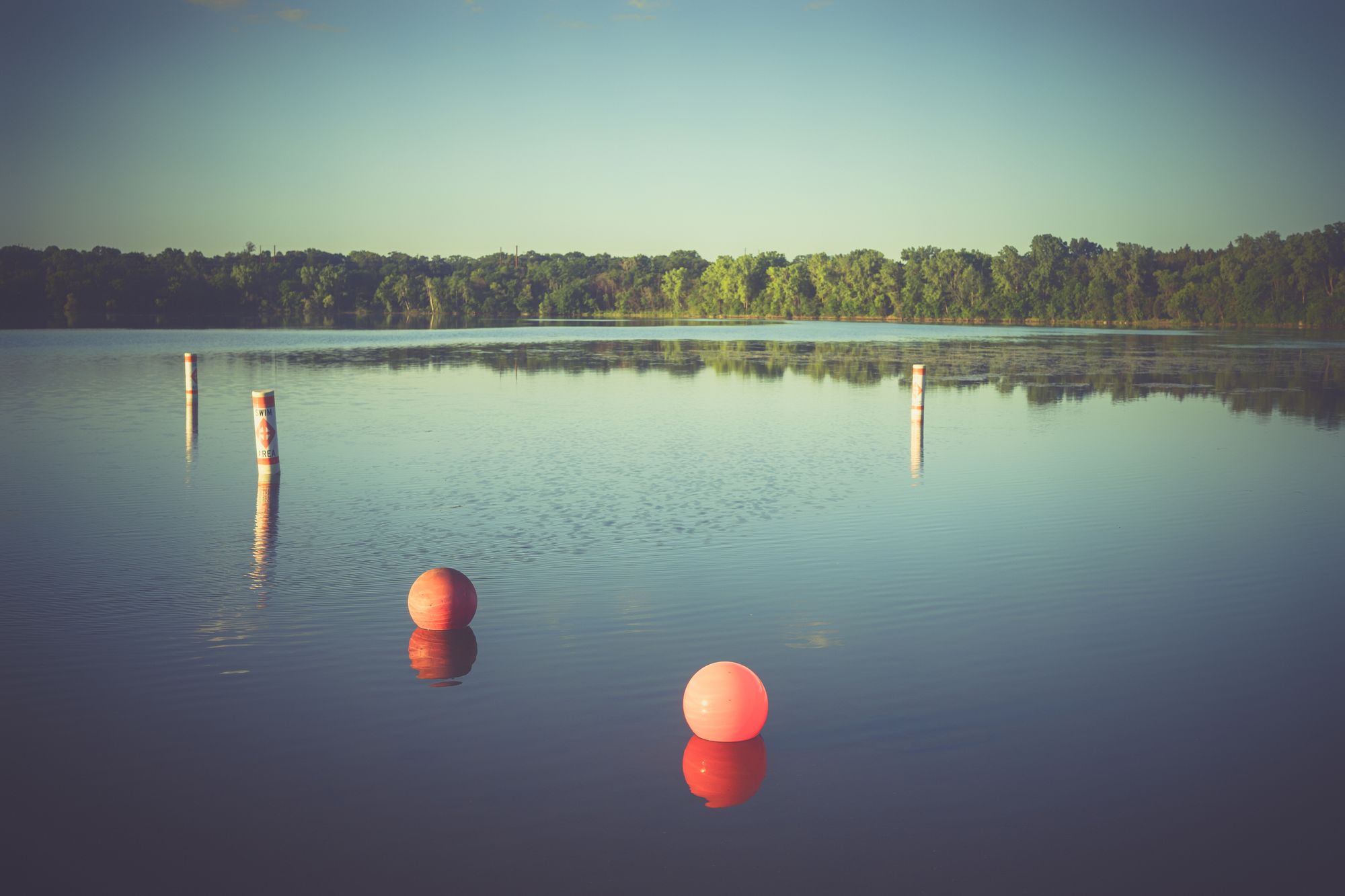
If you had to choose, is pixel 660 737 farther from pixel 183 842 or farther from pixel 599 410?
pixel 599 410

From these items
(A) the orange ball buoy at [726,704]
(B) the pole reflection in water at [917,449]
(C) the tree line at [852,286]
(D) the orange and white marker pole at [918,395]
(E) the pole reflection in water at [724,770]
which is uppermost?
(C) the tree line at [852,286]

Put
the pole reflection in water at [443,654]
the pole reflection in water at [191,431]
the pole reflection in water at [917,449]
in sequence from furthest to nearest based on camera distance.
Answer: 1. the pole reflection in water at [191,431]
2. the pole reflection in water at [917,449]
3. the pole reflection in water at [443,654]

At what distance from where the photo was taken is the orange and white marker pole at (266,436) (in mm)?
14258

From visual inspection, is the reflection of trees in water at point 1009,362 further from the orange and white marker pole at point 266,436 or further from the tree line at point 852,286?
the tree line at point 852,286

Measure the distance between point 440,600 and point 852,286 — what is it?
538ft

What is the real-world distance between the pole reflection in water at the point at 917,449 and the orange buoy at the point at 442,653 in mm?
9046

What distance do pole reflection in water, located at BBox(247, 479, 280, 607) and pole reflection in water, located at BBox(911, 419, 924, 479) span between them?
28.6 ft

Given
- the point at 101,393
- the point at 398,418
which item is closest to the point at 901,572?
the point at 398,418

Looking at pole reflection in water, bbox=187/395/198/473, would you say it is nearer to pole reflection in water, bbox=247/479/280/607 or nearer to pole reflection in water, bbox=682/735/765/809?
pole reflection in water, bbox=247/479/280/607

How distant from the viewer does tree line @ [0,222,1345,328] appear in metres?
109

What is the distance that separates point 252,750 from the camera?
5695mm

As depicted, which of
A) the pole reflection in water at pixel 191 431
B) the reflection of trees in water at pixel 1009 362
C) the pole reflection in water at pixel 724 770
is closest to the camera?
the pole reflection in water at pixel 724 770

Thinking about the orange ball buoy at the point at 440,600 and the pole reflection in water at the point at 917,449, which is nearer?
the orange ball buoy at the point at 440,600

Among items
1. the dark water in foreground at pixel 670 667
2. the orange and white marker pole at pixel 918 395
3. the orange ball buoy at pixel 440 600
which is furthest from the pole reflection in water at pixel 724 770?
the orange and white marker pole at pixel 918 395
